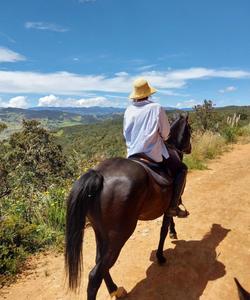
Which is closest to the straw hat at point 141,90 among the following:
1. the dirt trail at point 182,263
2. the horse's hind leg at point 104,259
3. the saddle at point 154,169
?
the saddle at point 154,169

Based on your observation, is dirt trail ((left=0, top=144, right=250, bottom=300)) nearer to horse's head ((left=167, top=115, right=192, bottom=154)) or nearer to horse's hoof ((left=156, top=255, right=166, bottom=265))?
horse's hoof ((left=156, top=255, right=166, bottom=265))

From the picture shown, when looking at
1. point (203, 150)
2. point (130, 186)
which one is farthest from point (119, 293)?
point (203, 150)

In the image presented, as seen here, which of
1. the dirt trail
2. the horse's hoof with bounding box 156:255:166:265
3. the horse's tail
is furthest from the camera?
the horse's hoof with bounding box 156:255:166:265

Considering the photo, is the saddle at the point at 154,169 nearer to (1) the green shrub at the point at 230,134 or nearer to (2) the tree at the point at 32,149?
(1) the green shrub at the point at 230,134

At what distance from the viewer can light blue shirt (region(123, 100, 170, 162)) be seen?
4.58 m

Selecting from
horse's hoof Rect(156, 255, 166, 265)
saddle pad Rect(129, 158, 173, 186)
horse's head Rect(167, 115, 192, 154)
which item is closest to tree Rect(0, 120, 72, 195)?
horse's head Rect(167, 115, 192, 154)

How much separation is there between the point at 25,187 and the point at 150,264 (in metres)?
3.79

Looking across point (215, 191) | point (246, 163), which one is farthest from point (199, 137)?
point (215, 191)

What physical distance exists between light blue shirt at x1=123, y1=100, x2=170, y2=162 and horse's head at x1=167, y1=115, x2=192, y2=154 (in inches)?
41.1

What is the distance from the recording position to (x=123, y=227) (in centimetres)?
405

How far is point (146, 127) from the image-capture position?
460 cm

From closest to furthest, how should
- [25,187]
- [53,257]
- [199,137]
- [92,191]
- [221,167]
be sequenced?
[92,191] → [53,257] → [25,187] → [221,167] → [199,137]

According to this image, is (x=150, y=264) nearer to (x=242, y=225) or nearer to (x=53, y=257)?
(x=53, y=257)

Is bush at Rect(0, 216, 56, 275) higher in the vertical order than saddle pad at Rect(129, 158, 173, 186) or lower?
lower
